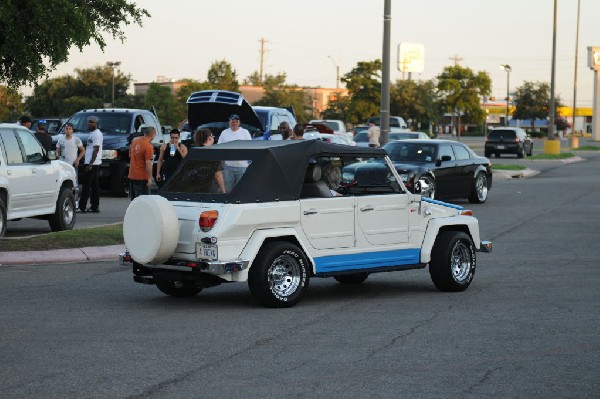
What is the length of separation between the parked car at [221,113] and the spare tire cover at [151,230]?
16.5 metres

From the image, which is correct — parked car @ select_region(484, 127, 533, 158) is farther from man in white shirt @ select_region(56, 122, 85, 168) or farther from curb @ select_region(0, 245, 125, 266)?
curb @ select_region(0, 245, 125, 266)

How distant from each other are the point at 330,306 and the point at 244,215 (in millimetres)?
1386

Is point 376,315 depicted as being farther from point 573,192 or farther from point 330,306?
point 573,192

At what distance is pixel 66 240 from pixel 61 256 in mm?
794

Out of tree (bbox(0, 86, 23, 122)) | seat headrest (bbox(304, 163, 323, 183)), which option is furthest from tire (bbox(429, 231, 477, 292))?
tree (bbox(0, 86, 23, 122))

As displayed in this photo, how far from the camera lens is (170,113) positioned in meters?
98.0

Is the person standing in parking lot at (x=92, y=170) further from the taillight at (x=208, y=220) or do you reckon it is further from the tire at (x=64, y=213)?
the taillight at (x=208, y=220)

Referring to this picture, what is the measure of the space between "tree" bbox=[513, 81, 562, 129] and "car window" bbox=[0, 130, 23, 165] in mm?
125459

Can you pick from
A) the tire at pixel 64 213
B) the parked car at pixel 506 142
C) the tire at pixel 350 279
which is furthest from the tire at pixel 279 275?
the parked car at pixel 506 142

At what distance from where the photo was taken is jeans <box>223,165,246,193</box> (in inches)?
464

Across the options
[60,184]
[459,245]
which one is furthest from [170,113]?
[459,245]

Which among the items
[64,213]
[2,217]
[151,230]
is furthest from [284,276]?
[64,213]

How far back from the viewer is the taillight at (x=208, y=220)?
11.3m

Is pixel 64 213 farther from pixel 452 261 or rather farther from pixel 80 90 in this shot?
pixel 80 90
